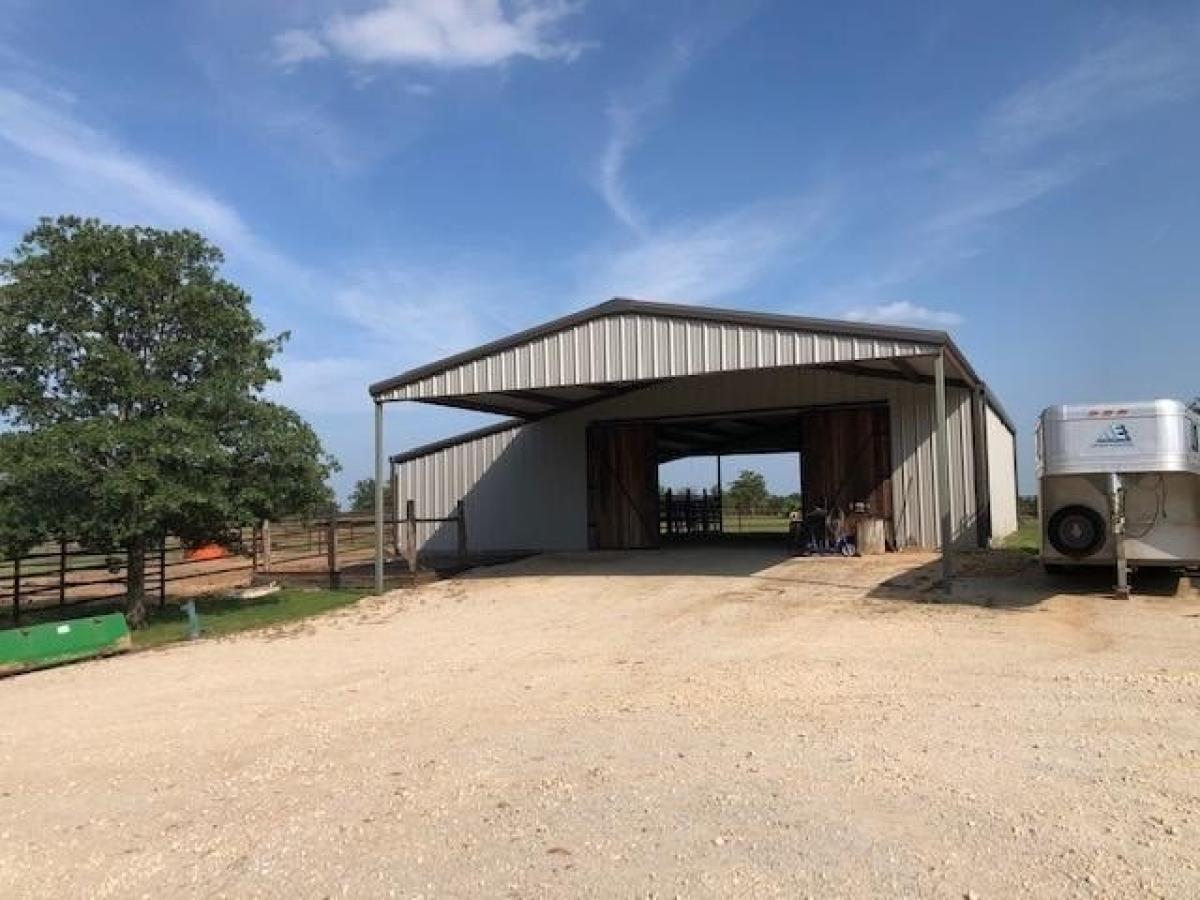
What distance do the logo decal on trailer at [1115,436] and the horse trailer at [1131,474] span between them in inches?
0.4

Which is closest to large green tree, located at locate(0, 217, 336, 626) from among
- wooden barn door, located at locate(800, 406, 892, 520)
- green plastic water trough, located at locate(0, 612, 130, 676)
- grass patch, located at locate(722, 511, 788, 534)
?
green plastic water trough, located at locate(0, 612, 130, 676)

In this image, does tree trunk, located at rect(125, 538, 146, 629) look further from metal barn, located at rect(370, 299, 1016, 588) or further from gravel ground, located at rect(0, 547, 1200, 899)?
metal barn, located at rect(370, 299, 1016, 588)

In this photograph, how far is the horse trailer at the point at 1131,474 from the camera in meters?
11.6

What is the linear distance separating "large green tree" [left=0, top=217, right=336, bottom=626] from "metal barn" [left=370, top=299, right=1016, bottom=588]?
2695 millimetres

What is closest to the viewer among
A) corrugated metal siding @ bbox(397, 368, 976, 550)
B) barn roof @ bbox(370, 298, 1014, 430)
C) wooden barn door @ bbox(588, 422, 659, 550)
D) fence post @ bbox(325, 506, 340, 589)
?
barn roof @ bbox(370, 298, 1014, 430)

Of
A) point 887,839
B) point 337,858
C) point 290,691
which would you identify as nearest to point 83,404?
point 290,691

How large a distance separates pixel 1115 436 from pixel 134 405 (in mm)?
12318

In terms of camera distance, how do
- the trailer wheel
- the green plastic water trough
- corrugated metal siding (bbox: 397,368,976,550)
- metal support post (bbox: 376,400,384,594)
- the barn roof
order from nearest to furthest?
the green plastic water trough < the trailer wheel < the barn roof < metal support post (bbox: 376,400,384,594) < corrugated metal siding (bbox: 397,368,976,550)

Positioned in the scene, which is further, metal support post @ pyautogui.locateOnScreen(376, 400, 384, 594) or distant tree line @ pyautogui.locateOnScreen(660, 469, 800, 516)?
distant tree line @ pyautogui.locateOnScreen(660, 469, 800, 516)

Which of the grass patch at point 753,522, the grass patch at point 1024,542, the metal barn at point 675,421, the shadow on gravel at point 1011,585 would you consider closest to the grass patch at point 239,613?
the metal barn at point 675,421

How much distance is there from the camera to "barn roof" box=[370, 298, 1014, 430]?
13.6 m

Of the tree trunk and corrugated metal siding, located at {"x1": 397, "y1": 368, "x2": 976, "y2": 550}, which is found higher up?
corrugated metal siding, located at {"x1": 397, "y1": 368, "x2": 976, "y2": 550}

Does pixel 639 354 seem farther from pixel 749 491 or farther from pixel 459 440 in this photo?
pixel 749 491

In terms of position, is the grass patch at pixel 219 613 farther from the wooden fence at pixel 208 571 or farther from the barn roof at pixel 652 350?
the barn roof at pixel 652 350
